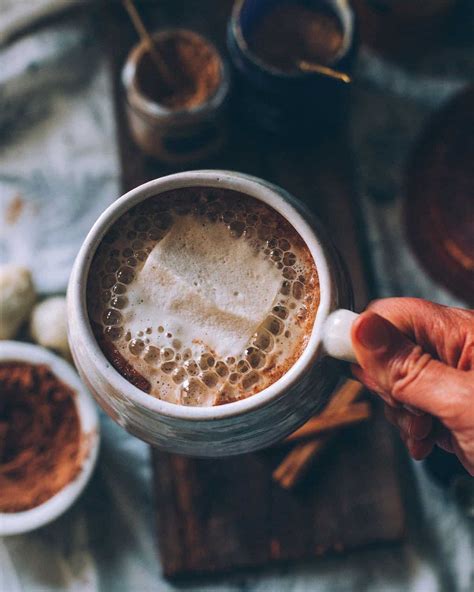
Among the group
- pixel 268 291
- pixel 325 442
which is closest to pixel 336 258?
pixel 268 291

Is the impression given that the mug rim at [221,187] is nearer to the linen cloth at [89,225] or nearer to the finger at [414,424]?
the finger at [414,424]

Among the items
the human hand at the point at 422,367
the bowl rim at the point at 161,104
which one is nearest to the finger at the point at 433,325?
the human hand at the point at 422,367

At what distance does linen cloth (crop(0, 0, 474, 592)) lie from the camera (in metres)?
0.90

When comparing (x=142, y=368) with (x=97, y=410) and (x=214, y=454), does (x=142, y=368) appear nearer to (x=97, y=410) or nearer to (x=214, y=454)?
(x=214, y=454)

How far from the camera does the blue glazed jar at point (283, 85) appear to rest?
0.86 meters

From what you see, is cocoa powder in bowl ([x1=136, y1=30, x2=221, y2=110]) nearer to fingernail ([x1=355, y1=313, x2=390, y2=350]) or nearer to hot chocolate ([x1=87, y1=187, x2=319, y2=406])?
hot chocolate ([x1=87, y1=187, x2=319, y2=406])

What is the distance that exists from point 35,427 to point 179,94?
0.41 m

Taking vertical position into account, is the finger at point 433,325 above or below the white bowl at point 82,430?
above

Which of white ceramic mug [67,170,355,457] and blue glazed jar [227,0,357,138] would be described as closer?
white ceramic mug [67,170,355,457]

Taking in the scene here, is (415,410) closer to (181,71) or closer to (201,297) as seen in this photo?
(201,297)

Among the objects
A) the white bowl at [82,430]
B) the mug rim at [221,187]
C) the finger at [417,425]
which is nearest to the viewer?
the mug rim at [221,187]

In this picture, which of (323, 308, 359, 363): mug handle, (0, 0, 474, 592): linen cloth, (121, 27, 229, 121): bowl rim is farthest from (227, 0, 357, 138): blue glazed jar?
(323, 308, 359, 363): mug handle

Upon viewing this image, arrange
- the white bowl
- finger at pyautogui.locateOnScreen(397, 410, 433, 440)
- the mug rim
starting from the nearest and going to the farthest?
the mug rim, finger at pyautogui.locateOnScreen(397, 410, 433, 440), the white bowl

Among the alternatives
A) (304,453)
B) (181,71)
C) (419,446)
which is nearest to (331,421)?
(304,453)
